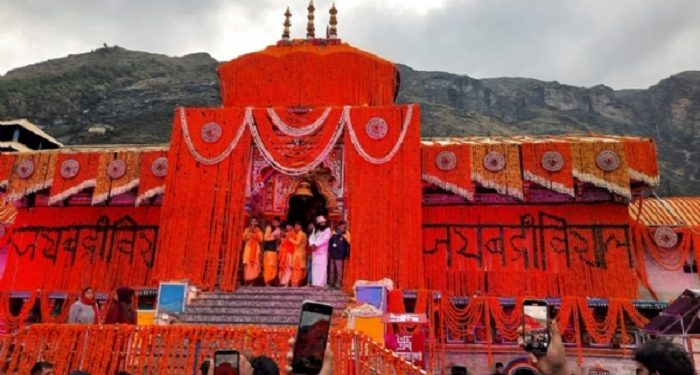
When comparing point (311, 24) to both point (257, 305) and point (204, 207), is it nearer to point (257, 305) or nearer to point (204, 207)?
point (204, 207)

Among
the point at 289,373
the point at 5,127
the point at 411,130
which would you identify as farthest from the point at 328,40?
the point at 5,127

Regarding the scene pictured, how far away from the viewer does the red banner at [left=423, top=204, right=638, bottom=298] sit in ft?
47.7

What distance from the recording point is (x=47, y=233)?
672 inches

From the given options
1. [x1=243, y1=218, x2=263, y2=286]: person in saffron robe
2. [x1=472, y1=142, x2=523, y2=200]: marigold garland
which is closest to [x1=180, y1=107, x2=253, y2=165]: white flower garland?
[x1=243, y1=218, x2=263, y2=286]: person in saffron robe

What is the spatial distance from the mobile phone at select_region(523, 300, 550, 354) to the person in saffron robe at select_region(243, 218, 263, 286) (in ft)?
35.9

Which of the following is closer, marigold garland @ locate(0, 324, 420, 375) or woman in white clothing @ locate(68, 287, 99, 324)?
marigold garland @ locate(0, 324, 420, 375)

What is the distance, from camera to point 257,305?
1254 cm

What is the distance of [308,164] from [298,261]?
2565 millimetres

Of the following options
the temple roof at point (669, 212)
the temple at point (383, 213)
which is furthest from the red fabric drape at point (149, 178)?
the temple roof at point (669, 212)

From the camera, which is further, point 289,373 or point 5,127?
point 5,127

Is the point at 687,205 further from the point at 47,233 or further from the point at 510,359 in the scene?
the point at 47,233

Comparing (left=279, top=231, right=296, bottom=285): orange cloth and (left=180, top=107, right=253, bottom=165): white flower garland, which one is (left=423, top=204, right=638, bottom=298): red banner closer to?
(left=279, top=231, right=296, bottom=285): orange cloth

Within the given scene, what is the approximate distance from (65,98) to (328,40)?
1785 inches

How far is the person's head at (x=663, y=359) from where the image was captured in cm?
285
